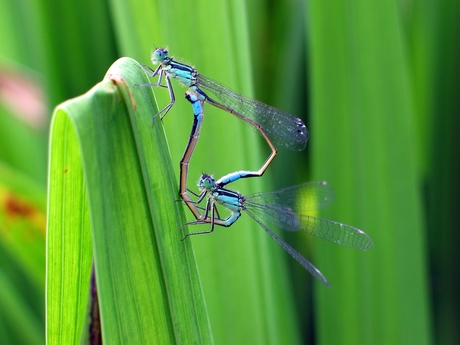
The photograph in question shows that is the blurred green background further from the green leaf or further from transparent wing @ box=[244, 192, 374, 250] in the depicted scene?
the green leaf

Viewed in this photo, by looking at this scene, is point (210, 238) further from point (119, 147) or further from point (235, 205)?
point (119, 147)

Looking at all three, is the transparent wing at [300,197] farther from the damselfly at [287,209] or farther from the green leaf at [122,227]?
the green leaf at [122,227]

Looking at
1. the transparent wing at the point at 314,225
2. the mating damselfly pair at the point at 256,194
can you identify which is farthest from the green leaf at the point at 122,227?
the transparent wing at the point at 314,225

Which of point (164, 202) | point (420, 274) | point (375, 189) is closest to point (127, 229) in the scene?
point (164, 202)

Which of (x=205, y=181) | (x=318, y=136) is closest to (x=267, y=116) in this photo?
(x=318, y=136)

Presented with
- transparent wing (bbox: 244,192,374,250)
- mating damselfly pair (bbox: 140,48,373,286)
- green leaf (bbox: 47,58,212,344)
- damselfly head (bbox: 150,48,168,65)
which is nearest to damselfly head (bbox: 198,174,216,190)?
mating damselfly pair (bbox: 140,48,373,286)

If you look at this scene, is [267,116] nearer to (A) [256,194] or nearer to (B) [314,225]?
(A) [256,194]

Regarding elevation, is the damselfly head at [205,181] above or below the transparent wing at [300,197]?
above
